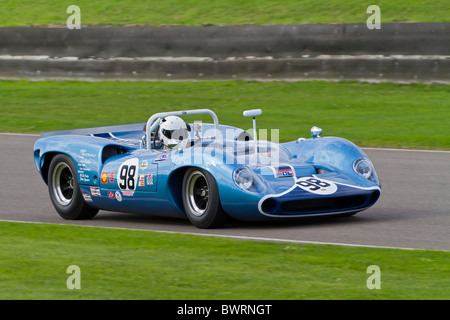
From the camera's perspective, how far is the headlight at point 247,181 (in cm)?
784

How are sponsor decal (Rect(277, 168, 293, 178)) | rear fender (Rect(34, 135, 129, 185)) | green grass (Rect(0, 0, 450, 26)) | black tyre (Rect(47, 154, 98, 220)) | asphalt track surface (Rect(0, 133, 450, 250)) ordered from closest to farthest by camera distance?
asphalt track surface (Rect(0, 133, 450, 250)) < sponsor decal (Rect(277, 168, 293, 178)) < rear fender (Rect(34, 135, 129, 185)) < black tyre (Rect(47, 154, 98, 220)) < green grass (Rect(0, 0, 450, 26))

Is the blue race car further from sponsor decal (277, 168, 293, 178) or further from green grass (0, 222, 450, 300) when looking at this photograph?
green grass (0, 222, 450, 300)

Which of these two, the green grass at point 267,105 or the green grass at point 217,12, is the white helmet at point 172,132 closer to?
the green grass at point 267,105

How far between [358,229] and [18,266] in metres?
3.00

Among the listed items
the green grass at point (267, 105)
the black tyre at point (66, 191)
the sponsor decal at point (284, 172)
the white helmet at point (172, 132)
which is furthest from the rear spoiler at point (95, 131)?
the green grass at point (267, 105)

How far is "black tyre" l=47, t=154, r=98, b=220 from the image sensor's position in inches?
360

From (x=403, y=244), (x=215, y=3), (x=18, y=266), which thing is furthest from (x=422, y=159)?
(x=215, y=3)

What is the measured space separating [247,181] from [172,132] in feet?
4.61

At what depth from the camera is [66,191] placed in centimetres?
938

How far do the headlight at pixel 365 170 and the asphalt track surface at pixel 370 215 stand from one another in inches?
15.4

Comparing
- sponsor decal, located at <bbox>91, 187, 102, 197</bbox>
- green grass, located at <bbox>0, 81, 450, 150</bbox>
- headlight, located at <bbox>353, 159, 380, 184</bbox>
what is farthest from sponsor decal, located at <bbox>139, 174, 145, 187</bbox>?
green grass, located at <bbox>0, 81, 450, 150</bbox>

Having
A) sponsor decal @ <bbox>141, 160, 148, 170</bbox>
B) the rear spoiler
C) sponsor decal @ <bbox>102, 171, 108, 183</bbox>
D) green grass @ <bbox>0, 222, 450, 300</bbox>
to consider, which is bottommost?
green grass @ <bbox>0, 222, 450, 300</bbox>

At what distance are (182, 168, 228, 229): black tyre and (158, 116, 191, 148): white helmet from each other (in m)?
0.84

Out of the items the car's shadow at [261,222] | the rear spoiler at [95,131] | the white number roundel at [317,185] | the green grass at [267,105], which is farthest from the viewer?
the green grass at [267,105]
